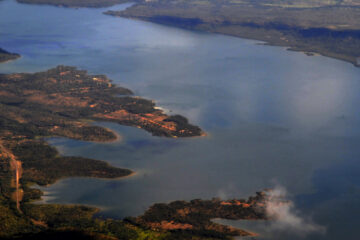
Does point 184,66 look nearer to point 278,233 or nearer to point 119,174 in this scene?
point 119,174

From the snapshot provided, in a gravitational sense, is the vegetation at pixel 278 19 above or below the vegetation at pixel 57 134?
above

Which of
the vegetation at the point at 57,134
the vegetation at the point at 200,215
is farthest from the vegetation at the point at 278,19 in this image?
the vegetation at the point at 200,215

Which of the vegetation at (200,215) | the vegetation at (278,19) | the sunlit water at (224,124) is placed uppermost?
the vegetation at (278,19)

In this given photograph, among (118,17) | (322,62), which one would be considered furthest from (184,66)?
(118,17)

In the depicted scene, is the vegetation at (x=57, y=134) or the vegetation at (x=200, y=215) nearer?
the vegetation at (x=57, y=134)

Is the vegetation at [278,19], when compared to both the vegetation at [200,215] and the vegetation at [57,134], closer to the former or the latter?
the vegetation at [57,134]

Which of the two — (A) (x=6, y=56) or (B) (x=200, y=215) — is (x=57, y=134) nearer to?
(B) (x=200, y=215)

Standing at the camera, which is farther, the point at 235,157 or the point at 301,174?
the point at 235,157
